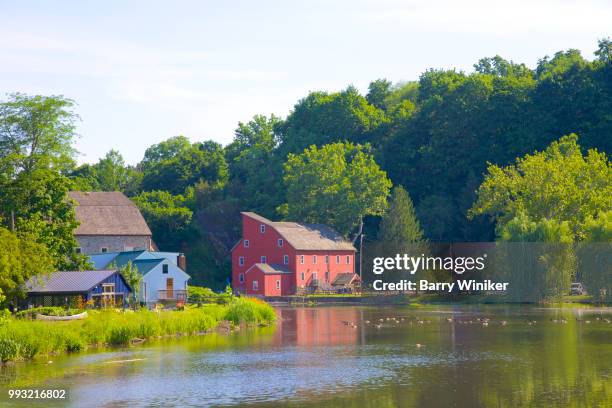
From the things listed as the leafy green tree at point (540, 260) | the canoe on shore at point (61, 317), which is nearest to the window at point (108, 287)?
the canoe on shore at point (61, 317)

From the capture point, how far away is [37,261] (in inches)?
2314

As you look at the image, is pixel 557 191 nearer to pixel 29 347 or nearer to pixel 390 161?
pixel 390 161

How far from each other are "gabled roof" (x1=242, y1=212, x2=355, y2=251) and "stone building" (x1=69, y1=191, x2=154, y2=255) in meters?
15.9

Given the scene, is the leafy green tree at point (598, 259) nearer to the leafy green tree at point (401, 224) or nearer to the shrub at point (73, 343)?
the leafy green tree at point (401, 224)

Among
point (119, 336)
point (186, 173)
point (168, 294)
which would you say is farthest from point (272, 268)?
point (119, 336)

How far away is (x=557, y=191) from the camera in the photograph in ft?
306

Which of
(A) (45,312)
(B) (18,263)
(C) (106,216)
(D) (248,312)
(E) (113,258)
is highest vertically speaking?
(C) (106,216)

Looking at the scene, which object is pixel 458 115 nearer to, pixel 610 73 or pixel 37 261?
pixel 610 73

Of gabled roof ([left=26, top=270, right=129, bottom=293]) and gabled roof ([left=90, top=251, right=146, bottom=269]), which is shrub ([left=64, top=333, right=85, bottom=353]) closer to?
gabled roof ([left=26, top=270, right=129, bottom=293])

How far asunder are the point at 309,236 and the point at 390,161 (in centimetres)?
2090

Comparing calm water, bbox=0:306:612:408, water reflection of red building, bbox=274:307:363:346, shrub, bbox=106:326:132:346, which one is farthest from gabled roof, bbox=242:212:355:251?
shrub, bbox=106:326:132:346

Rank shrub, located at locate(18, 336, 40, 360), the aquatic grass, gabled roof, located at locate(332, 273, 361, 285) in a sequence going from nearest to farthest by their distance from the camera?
shrub, located at locate(18, 336, 40, 360) < the aquatic grass < gabled roof, located at locate(332, 273, 361, 285)

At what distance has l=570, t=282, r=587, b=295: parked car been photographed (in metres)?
92.8

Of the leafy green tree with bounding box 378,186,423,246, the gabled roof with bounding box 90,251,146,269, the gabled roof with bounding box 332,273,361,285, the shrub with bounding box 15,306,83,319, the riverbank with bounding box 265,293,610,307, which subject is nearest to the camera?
the shrub with bounding box 15,306,83,319
